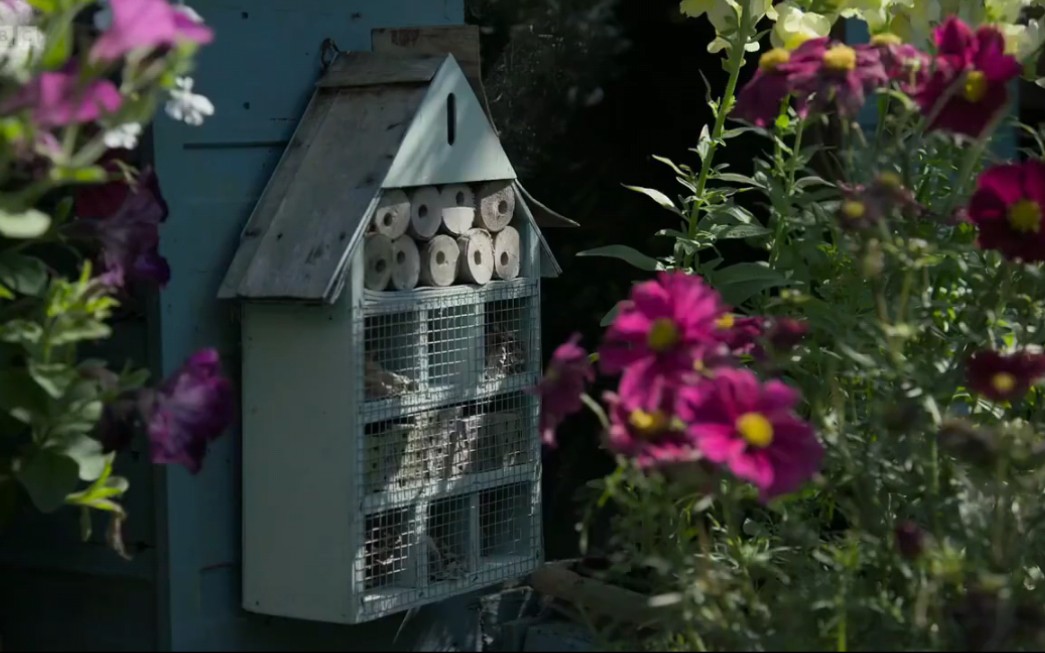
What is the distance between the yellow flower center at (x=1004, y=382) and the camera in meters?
2.42

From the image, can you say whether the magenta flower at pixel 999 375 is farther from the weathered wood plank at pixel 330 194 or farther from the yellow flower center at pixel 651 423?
the weathered wood plank at pixel 330 194

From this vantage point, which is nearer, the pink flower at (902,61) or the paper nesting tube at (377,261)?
the pink flower at (902,61)

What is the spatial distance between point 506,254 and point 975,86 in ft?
3.08

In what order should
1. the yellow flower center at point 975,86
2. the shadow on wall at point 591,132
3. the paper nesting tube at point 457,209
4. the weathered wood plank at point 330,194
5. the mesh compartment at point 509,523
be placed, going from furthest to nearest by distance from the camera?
the shadow on wall at point 591,132 < the mesh compartment at point 509,523 < the paper nesting tube at point 457,209 < the weathered wood plank at point 330,194 < the yellow flower center at point 975,86

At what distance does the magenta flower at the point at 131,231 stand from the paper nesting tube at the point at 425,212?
0.46 meters

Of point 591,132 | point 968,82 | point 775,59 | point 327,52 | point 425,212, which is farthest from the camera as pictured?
point 591,132

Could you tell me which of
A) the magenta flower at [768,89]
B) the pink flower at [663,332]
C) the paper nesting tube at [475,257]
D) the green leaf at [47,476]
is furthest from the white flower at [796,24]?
the green leaf at [47,476]

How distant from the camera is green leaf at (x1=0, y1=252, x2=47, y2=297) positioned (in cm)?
243

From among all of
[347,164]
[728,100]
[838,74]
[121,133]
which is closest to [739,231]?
[728,100]

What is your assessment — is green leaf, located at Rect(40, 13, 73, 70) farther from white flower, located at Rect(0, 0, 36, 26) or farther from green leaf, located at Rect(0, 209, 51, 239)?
white flower, located at Rect(0, 0, 36, 26)

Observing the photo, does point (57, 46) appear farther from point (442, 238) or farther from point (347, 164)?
point (442, 238)

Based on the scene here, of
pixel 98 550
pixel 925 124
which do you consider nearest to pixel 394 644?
pixel 98 550

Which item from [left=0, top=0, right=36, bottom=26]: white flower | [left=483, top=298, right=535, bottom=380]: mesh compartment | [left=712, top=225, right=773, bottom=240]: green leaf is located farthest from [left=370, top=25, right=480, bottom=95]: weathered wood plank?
[left=0, top=0, right=36, bottom=26]: white flower

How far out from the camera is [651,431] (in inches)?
85.2
